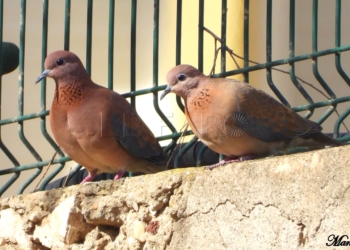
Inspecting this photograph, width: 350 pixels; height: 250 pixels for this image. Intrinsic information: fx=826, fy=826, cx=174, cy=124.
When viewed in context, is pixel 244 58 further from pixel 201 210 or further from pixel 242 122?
pixel 201 210

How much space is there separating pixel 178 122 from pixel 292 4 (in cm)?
288

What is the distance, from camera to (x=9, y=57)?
536 cm

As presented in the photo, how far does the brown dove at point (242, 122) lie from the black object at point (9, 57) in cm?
140

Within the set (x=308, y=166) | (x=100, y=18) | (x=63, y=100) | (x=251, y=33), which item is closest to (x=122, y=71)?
(x=100, y=18)

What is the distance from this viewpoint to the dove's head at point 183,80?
458cm

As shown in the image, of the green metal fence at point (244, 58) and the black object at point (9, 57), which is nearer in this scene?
the green metal fence at point (244, 58)

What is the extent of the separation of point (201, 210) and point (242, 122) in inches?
31.6

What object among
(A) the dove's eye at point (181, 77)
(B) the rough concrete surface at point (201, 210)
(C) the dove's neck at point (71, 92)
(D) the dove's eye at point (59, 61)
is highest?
(D) the dove's eye at point (59, 61)

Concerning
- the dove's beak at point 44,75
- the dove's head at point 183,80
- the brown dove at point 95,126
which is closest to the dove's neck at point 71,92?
the brown dove at point 95,126

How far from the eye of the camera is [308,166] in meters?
3.18

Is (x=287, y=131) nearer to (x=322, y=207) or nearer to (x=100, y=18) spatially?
(x=322, y=207)

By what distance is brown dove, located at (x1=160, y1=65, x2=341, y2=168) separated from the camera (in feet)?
13.8

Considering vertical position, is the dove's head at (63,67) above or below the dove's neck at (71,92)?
above

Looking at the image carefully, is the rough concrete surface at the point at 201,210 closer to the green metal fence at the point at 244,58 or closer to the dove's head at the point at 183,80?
the green metal fence at the point at 244,58
